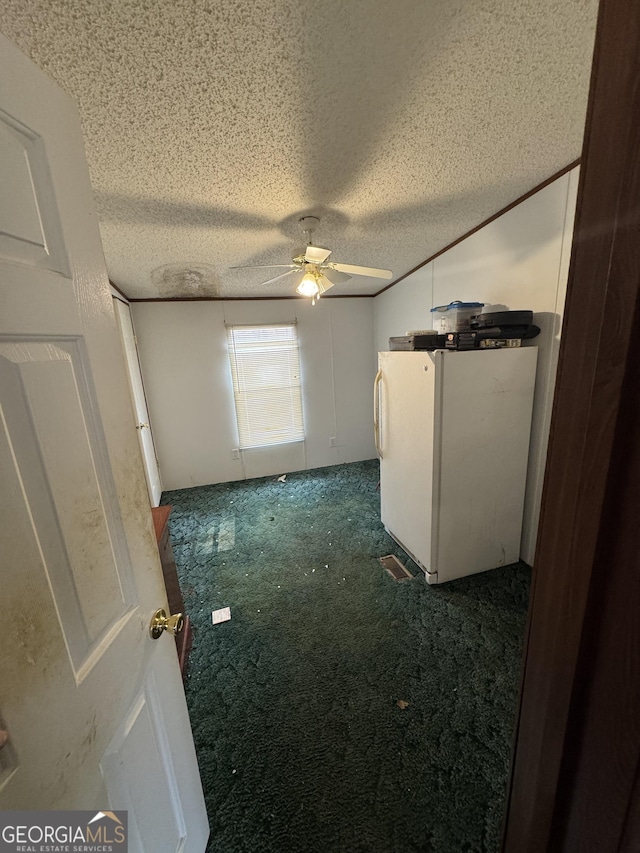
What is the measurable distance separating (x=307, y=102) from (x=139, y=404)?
2.75 meters

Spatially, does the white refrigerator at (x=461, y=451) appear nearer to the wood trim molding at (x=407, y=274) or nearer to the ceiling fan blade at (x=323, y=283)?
the ceiling fan blade at (x=323, y=283)

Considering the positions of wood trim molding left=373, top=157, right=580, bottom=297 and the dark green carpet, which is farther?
wood trim molding left=373, top=157, right=580, bottom=297

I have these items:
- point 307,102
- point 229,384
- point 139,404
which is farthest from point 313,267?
point 139,404

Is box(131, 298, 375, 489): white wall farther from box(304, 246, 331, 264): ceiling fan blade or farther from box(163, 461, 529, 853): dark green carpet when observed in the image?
box(304, 246, 331, 264): ceiling fan blade

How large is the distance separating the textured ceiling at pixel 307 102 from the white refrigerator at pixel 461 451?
3.15 feet

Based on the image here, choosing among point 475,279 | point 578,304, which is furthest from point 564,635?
point 475,279

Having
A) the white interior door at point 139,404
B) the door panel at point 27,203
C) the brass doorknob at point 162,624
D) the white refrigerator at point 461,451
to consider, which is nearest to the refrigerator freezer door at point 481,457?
the white refrigerator at point 461,451

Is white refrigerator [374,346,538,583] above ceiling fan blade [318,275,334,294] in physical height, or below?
below

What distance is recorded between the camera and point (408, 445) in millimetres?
2201

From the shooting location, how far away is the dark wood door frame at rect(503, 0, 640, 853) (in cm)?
37

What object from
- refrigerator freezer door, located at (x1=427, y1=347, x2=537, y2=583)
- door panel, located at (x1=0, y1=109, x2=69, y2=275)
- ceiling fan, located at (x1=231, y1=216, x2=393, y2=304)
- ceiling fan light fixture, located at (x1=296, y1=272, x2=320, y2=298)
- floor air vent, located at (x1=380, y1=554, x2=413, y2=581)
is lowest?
floor air vent, located at (x1=380, y1=554, x2=413, y2=581)

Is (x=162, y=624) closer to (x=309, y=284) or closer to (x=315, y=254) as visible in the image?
(x=315, y=254)

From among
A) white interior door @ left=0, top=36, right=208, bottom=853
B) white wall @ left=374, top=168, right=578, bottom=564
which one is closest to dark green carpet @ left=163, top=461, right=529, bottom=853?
white interior door @ left=0, top=36, right=208, bottom=853

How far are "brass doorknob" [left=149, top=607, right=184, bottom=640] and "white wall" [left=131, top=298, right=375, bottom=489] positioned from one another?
3.11 meters
